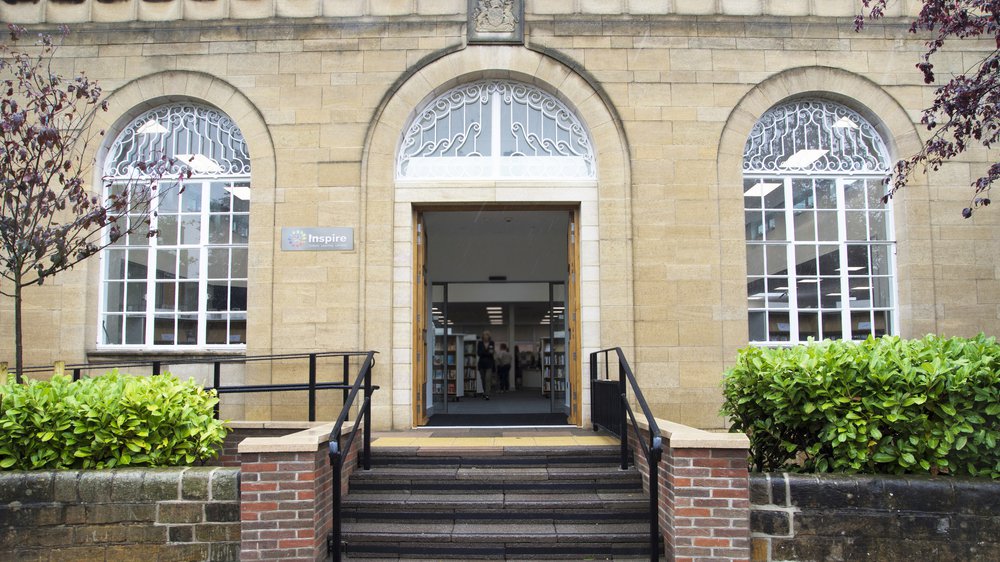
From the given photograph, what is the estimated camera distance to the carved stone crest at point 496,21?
30.5 ft

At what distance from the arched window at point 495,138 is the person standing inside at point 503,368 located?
10.3 metres

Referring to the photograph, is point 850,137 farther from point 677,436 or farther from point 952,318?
point 677,436

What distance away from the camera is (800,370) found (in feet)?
18.7

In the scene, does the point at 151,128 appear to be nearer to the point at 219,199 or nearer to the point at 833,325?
the point at 219,199

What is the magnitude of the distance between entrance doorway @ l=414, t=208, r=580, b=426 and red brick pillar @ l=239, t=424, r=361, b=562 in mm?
3655

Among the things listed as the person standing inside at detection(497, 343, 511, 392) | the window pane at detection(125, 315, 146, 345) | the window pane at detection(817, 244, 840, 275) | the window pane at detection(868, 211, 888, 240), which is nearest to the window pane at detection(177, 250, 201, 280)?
the window pane at detection(125, 315, 146, 345)

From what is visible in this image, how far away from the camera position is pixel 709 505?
5.44 m

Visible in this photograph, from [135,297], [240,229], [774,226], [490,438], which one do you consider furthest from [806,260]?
[135,297]

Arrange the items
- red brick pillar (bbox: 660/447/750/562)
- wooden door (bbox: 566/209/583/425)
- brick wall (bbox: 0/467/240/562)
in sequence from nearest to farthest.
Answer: red brick pillar (bbox: 660/447/750/562) → brick wall (bbox: 0/467/240/562) → wooden door (bbox: 566/209/583/425)

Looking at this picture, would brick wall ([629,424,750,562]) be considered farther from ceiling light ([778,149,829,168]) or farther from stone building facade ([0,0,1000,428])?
ceiling light ([778,149,829,168])

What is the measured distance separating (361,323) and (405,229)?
4.08 ft

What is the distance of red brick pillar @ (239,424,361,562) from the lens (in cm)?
546

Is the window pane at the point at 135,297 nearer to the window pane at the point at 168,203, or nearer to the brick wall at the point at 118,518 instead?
the window pane at the point at 168,203

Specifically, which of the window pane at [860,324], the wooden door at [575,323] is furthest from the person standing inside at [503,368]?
the window pane at [860,324]
